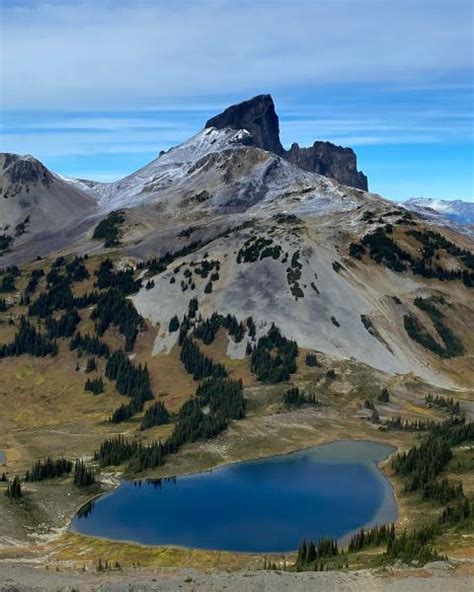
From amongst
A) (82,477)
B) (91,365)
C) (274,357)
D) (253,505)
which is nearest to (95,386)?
(91,365)

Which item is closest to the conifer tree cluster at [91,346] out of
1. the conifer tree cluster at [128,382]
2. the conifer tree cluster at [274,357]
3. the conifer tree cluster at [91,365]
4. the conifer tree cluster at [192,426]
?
the conifer tree cluster at [91,365]

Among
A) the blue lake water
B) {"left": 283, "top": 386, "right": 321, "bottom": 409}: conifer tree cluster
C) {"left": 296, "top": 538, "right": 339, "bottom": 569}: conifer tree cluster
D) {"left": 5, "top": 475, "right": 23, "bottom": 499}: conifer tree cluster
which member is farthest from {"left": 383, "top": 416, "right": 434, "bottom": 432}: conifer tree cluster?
{"left": 5, "top": 475, "right": 23, "bottom": 499}: conifer tree cluster

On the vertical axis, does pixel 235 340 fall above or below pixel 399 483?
above

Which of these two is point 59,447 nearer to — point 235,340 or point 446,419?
point 235,340

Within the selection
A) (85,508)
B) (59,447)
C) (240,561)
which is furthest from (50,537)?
(59,447)

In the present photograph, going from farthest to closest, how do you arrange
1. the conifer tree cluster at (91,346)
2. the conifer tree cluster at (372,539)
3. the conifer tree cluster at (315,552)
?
the conifer tree cluster at (91,346), the conifer tree cluster at (372,539), the conifer tree cluster at (315,552)

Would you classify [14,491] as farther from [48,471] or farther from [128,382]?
[128,382]

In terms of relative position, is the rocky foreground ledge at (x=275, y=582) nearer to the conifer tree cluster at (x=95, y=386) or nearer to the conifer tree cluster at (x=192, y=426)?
the conifer tree cluster at (x=192, y=426)
